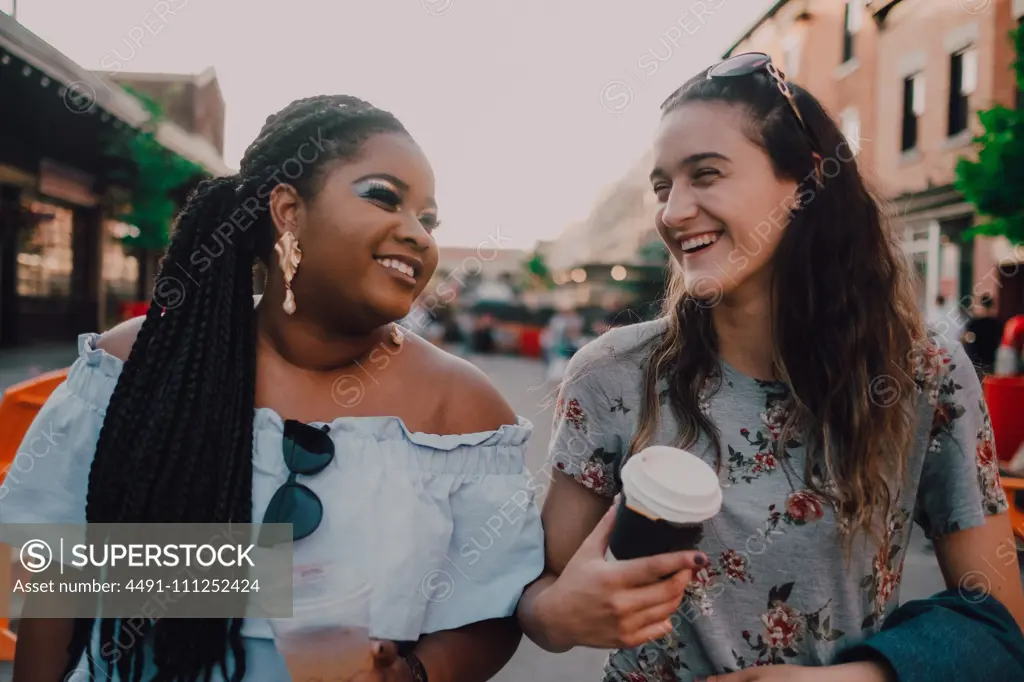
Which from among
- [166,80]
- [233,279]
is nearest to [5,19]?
[233,279]

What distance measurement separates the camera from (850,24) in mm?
18078

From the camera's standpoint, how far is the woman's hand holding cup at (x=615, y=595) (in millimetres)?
1239

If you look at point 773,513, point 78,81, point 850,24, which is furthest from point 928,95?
point 773,513

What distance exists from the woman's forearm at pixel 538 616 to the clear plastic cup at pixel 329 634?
1.01ft

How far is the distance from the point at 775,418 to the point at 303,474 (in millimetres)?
903

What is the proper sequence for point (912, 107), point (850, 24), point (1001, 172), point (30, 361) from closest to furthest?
point (1001, 172)
point (30, 361)
point (912, 107)
point (850, 24)

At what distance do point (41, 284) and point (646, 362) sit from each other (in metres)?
14.3

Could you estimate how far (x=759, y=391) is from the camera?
1.60 m

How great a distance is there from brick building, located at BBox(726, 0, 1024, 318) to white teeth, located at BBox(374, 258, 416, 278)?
1131 cm

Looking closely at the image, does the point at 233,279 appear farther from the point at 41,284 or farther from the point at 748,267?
the point at 41,284

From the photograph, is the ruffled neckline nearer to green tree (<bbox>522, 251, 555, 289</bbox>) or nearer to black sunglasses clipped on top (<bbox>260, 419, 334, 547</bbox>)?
black sunglasses clipped on top (<bbox>260, 419, 334, 547</bbox>)

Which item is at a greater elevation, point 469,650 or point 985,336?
point 985,336

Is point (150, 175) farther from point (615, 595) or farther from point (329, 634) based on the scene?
point (615, 595)

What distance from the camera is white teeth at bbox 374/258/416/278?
144 centimetres
